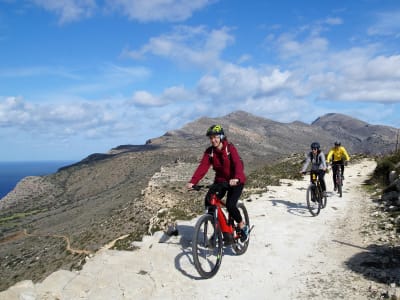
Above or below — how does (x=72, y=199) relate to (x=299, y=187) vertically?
below

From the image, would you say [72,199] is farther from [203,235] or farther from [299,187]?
[203,235]

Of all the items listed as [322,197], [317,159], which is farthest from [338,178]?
[317,159]

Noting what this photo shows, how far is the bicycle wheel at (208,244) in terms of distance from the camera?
25.4 ft

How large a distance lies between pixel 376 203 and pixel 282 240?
7184 millimetres

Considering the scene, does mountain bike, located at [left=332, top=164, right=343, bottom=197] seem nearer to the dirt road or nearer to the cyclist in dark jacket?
the cyclist in dark jacket

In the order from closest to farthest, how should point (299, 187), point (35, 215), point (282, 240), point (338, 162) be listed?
point (282, 240), point (338, 162), point (299, 187), point (35, 215)

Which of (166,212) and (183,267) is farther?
(166,212)

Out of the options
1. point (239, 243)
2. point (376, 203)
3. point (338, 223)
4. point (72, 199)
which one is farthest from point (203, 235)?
point (72, 199)

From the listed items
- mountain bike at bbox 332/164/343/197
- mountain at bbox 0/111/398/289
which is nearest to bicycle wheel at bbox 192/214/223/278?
mountain at bbox 0/111/398/289

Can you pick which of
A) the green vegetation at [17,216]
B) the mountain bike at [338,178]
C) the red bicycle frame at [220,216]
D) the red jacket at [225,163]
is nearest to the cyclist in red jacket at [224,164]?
the red jacket at [225,163]

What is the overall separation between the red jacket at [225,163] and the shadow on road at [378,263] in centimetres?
321

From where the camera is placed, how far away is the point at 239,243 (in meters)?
9.62

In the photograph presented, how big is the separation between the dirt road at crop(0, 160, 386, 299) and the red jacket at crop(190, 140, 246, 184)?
81.7 inches

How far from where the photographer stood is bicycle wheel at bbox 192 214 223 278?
25.4 feet
